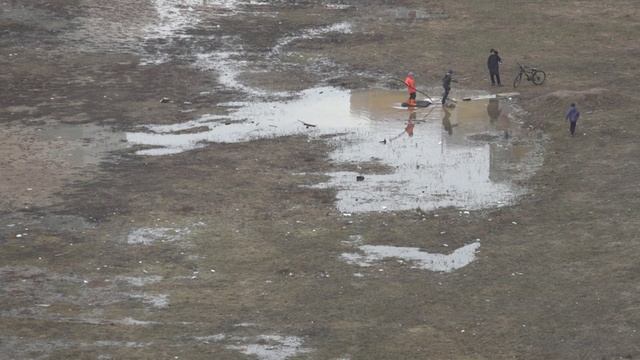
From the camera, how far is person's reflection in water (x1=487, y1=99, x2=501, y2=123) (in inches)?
→ 1420

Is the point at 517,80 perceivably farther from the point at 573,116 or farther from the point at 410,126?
the point at 573,116

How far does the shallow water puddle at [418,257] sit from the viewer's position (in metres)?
24.5

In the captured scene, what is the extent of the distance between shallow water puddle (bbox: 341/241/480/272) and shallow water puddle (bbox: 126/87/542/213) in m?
2.63

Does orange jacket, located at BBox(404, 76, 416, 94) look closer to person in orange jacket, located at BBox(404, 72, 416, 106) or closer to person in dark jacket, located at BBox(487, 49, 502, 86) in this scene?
person in orange jacket, located at BBox(404, 72, 416, 106)

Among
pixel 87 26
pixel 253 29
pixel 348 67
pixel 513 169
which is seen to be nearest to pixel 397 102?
pixel 348 67

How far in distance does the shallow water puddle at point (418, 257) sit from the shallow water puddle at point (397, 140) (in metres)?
2.63

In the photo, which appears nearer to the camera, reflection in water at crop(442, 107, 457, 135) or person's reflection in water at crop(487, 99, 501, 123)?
reflection in water at crop(442, 107, 457, 135)

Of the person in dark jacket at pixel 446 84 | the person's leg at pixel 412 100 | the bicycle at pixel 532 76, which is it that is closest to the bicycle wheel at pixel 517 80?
the bicycle at pixel 532 76

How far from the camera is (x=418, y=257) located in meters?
25.0

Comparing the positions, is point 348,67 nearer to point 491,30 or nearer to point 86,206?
point 491,30

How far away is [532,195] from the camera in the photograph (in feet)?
94.3

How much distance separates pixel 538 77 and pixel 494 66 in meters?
1.58

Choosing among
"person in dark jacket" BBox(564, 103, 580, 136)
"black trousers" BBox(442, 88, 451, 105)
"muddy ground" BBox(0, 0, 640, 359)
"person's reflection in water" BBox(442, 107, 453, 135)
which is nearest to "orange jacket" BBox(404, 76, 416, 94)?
"black trousers" BBox(442, 88, 451, 105)

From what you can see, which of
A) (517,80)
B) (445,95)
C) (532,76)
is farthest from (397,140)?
(532,76)
